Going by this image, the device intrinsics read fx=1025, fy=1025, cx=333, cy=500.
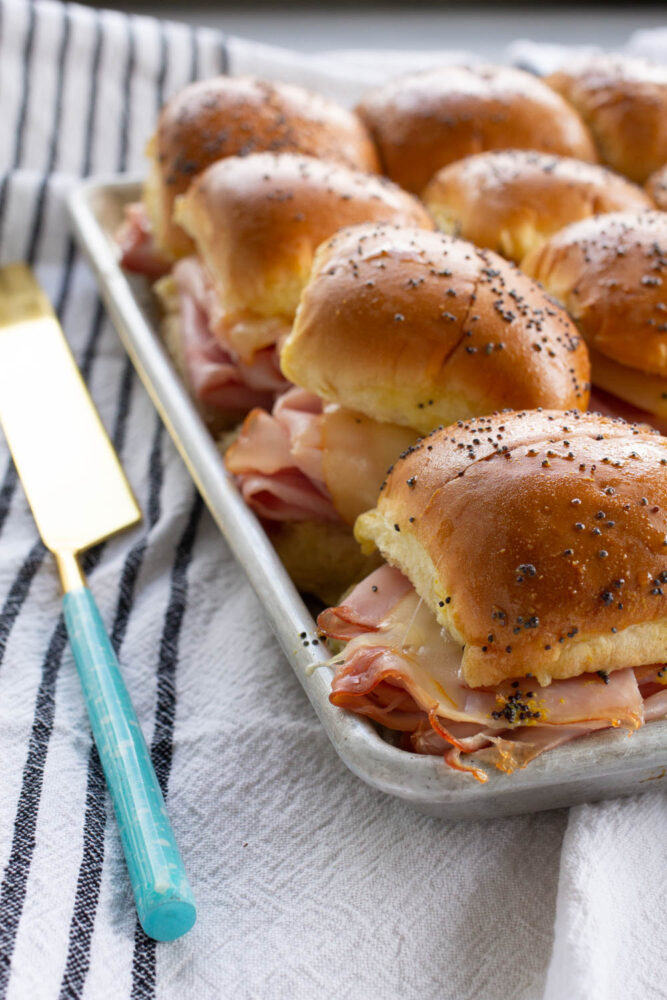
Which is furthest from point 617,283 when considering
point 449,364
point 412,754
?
point 412,754

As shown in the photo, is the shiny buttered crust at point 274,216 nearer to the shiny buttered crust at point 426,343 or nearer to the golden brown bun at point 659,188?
the shiny buttered crust at point 426,343

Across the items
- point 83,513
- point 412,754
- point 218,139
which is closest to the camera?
point 412,754

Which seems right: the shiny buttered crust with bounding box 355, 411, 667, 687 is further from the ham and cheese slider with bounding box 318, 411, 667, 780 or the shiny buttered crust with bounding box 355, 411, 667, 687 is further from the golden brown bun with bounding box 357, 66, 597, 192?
the golden brown bun with bounding box 357, 66, 597, 192

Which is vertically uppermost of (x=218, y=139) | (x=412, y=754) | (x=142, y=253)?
(x=218, y=139)

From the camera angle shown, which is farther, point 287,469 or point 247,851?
point 287,469

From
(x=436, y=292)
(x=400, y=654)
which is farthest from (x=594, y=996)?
(x=436, y=292)

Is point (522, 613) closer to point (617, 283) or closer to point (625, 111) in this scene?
point (617, 283)

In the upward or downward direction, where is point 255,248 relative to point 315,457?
upward

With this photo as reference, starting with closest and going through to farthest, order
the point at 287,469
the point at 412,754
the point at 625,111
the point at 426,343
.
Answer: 1. the point at 412,754
2. the point at 426,343
3. the point at 287,469
4. the point at 625,111
